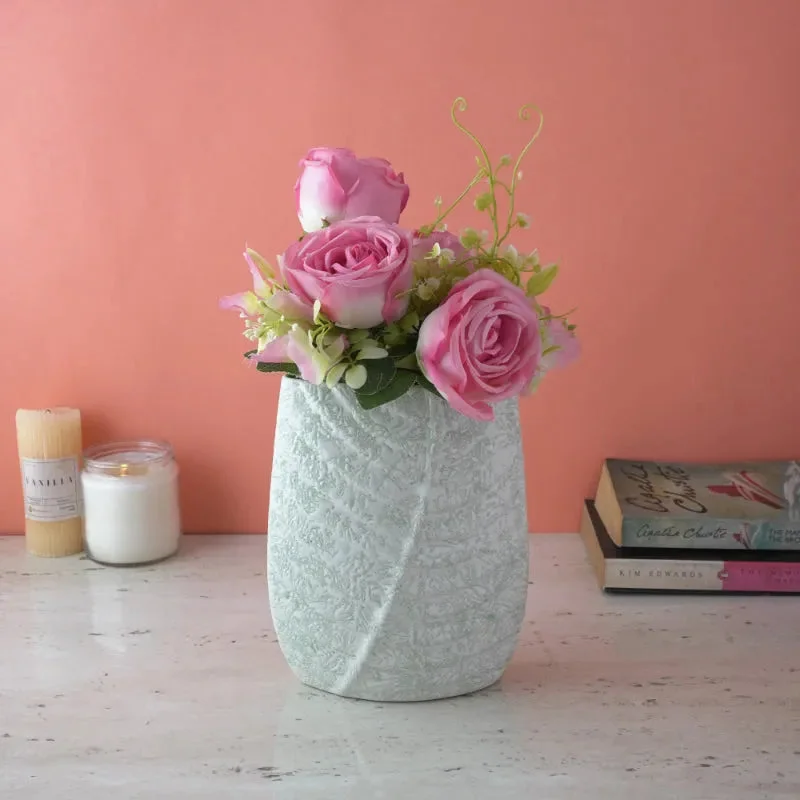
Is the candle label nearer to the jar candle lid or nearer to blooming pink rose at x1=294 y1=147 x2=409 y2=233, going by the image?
the jar candle lid

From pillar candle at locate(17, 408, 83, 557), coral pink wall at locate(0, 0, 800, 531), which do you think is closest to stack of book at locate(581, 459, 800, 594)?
coral pink wall at locate(0, 0, 800, 531)

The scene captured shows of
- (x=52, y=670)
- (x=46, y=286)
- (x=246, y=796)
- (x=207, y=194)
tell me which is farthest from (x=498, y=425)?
(x=46, y=286)

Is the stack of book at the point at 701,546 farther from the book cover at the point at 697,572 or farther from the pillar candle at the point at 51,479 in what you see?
the pillar candle at the point at 51,479

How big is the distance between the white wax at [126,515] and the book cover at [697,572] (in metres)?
0.49

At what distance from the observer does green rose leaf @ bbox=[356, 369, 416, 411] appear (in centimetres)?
71

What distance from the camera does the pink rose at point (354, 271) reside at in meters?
0.66

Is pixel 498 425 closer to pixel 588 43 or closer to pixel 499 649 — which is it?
pixel 499 649

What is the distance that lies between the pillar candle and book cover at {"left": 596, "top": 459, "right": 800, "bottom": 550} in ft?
1.99

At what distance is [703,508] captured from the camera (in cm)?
105

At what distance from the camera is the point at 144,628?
3.12ft

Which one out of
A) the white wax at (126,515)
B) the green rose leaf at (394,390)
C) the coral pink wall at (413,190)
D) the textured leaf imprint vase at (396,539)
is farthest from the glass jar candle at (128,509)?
the green rose leaf at (394,390)

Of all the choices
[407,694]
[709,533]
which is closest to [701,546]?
[709,533]

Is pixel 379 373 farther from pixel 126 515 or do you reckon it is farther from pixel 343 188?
pixel 126 515

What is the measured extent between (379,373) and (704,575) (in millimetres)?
506
